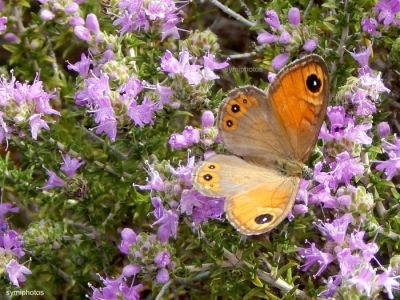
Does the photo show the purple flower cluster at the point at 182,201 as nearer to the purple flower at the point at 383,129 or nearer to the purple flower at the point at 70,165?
the purple flower at the point at 70,165

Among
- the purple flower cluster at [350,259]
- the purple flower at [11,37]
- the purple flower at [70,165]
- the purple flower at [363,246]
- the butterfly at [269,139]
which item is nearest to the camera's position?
the butterfly at [269,139]

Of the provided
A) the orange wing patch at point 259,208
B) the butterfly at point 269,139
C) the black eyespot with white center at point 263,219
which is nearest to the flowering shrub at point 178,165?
the butterfly at point 269,139

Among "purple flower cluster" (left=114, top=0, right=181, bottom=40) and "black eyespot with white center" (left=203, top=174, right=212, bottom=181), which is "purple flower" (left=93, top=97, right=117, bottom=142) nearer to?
"purple flower cluster" (left=114, top=0, right=181, bottom=40)

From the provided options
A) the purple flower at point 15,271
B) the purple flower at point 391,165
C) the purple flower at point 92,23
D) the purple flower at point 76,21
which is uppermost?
the purple flower at point 92,23

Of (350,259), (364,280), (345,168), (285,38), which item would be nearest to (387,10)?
(285,38)

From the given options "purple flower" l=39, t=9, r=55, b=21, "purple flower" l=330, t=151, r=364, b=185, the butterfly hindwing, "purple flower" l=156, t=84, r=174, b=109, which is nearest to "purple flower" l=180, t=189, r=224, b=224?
the butterfly hindwing

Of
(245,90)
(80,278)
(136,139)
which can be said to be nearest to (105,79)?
(136,139)

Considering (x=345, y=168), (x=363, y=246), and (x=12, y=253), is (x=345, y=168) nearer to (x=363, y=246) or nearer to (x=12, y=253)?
(x=363, y=246)
